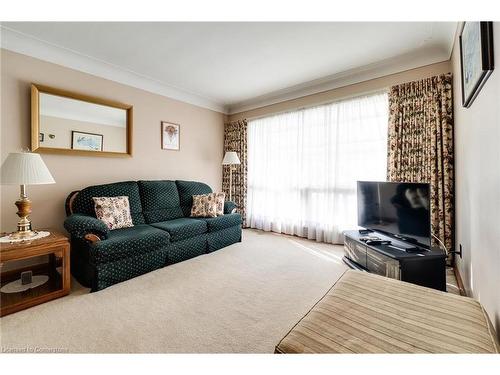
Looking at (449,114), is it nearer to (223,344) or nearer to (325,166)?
(325,166)

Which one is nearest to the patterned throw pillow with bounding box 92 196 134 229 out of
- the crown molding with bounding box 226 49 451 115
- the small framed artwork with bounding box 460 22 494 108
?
→ the crown molding with bounding box 226 49 451 115

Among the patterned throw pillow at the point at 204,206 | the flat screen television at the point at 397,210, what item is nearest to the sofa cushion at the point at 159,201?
the patterned throw pillow at the point at 204,206

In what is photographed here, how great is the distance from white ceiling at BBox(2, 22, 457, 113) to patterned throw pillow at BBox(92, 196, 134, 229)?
1.73 m

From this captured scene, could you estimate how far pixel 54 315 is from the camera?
1.71 metres

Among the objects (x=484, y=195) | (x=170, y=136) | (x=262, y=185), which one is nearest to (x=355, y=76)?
(x=262, y=185)

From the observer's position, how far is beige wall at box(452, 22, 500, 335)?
1.08m

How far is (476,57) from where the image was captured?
128 centimetres

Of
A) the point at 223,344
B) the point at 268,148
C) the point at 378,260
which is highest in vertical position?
the point at 268,148

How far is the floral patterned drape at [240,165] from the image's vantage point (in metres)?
4.63

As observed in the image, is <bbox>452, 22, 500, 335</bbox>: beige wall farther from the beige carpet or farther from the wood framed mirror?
the wood framed mirror

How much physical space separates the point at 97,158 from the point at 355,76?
12.5 ft

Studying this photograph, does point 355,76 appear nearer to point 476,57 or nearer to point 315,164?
point 315,164

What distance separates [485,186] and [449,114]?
1758 mm
